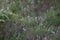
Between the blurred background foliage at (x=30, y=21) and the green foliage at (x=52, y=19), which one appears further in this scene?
the green foliage at (x=52, y=19)

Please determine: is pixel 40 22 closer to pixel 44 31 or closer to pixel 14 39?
pixel 44 31

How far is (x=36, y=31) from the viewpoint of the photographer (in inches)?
202

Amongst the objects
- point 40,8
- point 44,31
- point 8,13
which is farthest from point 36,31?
point 40,8

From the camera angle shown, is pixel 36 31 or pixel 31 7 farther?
pixel 31 7

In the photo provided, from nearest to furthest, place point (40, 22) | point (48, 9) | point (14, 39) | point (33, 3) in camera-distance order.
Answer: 1. point (14, 39)
2. point (40, 22)
3. point (48, 9)
4. point (33, 3)

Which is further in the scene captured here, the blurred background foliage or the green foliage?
the green foliage

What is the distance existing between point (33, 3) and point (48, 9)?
0.66 metres

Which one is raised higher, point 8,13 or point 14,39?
point 8,13

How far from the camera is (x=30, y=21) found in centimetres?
548

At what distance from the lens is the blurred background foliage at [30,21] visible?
5055mm

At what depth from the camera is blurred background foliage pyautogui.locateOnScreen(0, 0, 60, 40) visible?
5055 mm

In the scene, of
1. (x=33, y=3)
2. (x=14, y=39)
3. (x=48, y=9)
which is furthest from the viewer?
(x=33, y=3)

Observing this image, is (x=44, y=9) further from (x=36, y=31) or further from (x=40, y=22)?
(x=36, y=31)

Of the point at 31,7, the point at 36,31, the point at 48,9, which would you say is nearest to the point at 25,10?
the point at 31,7
